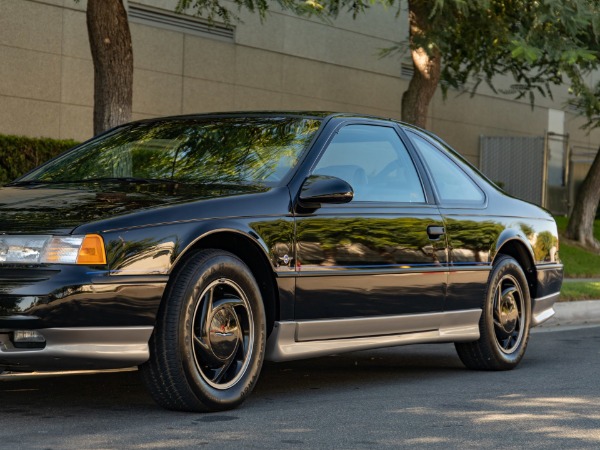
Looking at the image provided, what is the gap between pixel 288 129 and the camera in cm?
729

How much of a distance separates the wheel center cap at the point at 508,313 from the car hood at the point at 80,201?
2635mm

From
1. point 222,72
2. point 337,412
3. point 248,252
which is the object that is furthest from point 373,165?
point 222,72

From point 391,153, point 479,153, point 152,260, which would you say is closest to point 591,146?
point 479,153

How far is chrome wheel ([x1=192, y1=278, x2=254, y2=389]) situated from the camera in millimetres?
6125

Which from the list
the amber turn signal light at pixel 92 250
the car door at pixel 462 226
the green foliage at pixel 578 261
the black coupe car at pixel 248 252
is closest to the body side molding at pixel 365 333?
the black coupe car at pixel 248 252

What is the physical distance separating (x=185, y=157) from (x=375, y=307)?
1.37 m

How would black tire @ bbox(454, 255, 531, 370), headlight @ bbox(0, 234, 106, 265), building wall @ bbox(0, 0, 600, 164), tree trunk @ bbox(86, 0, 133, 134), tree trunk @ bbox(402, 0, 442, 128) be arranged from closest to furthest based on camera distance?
1. headlight @ bbox(0, 234, 106, 265)
2. black tire @ bbox(454, 255, 531, 370)
3. tree trunk @ bbox(86, 0, 133, 134)
4. tree trunk @ bbox(402, 0, 442, 128)
5. building wall @ bbox(0, 0, 600, 164)

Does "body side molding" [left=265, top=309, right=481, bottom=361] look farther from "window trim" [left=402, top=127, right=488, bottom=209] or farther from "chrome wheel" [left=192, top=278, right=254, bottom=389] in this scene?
"window trim" [left=402, top=127, right=488, bottom=209]

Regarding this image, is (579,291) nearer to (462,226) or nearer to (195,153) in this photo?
(462,226)

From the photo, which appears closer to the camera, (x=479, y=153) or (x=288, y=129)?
(x=288, y=129)

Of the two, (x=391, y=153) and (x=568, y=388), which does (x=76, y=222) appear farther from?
(x=568, y=388)

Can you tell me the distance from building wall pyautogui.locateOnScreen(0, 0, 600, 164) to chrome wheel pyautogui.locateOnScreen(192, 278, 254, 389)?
34.1 feet

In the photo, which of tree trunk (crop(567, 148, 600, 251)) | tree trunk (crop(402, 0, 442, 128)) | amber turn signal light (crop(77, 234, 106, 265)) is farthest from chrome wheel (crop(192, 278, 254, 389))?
tree trunk (crop(567, 148, 600, 251))

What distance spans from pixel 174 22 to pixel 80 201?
612 inches
